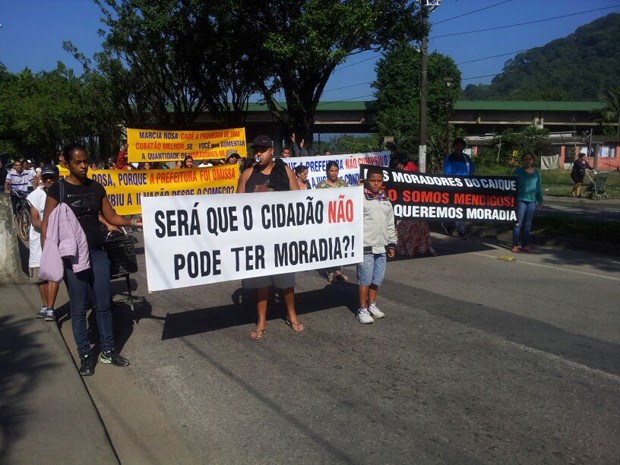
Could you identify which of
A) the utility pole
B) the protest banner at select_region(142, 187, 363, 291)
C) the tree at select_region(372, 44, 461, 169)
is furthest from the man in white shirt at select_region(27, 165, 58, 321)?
the tree at select_region(372, 44, 461, 169)

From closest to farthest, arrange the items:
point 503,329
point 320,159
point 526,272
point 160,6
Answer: point 503,329 → point 526,272 → point 320,159 → point 160,6

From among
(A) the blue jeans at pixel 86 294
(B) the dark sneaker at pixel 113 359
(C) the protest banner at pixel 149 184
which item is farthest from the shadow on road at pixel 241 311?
(C) the protest banner at pixel 149 184

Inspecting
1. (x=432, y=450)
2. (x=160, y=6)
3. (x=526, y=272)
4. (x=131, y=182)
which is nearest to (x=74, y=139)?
(x=160, y=6)

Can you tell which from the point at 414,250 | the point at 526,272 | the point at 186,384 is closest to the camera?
the point at 186,384

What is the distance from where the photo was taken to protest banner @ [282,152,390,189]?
38.4ft

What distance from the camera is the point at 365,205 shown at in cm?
648

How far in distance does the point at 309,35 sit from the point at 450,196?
1144 centimetres

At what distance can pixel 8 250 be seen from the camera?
326 inches

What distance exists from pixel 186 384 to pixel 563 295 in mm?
4992

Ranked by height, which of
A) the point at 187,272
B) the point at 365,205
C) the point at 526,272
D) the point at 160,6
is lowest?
the point at 526,272

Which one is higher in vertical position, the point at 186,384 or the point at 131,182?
the point at 131,182

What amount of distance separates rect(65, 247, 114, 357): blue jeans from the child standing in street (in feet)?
8.44

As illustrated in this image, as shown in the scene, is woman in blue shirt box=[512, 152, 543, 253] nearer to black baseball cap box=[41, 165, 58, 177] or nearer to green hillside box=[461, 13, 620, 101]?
black baseball cap box=[41, 165, 58, 177]

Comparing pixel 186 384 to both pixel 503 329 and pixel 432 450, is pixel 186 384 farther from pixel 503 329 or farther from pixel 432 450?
pixel 503 329
